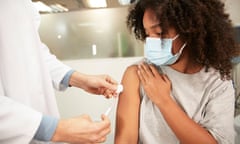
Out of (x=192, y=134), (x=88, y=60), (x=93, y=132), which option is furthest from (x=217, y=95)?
(x=88, y=60)

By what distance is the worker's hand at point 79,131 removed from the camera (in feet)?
2.43

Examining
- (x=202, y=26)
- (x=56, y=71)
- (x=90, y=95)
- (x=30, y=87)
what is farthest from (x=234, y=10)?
(x=30, y=87)

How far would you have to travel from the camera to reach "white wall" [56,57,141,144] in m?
1.92

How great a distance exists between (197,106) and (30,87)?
752 millimetres

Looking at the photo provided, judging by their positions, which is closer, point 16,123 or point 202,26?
point 16,123

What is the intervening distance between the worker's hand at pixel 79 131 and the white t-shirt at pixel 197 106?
423 millimetres

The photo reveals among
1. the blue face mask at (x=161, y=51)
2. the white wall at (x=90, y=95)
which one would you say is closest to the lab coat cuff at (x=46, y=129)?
the blue face mask at (x=161, y=51)

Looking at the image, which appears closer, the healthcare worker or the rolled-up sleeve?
the healthcare worker

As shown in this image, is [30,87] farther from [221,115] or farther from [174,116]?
[221,115]

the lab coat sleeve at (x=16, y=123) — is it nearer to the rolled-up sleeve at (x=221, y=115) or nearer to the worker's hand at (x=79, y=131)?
the worker's hand at (x=79, y=131)

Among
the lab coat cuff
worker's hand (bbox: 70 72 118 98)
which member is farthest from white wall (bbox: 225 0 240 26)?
the lab coat cuff

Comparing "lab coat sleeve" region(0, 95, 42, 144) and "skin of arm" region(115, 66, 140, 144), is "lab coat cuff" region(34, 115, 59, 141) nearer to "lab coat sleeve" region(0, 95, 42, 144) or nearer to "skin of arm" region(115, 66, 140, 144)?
"lab coat sleeve" region(0, 95, 42, 144)

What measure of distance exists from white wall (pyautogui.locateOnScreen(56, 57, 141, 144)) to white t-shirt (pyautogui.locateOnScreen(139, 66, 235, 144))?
0.72m

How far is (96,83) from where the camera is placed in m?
1.20
